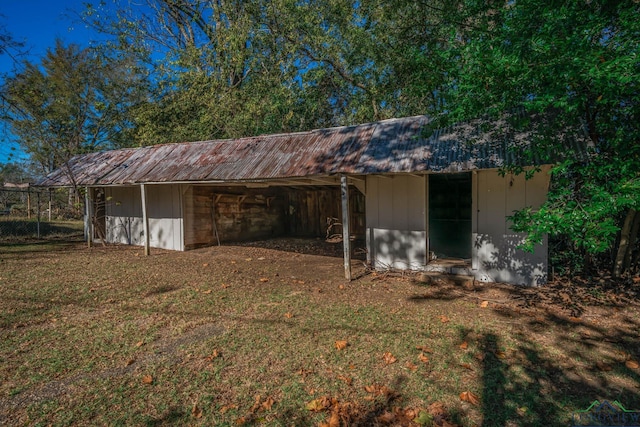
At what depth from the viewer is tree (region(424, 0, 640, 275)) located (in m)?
3.91

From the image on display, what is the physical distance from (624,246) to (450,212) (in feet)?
16.4

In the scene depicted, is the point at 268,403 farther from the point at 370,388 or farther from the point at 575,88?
the point at 575,88

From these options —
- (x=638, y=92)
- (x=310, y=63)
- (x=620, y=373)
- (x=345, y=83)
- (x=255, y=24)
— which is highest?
(x=255, y=24)

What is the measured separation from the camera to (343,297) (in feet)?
19.2

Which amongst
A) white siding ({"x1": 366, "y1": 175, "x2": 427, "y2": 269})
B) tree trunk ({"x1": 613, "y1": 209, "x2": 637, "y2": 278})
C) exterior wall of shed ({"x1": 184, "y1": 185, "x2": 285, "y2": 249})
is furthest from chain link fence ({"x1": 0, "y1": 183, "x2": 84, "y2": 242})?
tree trunk ({"x1": 613, "y1": 209, "x2": 637, "y2": 278})

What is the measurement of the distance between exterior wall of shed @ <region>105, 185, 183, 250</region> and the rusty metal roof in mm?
989

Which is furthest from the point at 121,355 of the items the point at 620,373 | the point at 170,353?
the point at 620,373

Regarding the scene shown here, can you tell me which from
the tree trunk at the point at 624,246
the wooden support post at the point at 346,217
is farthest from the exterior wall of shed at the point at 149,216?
the tree trunk at the point at 624,246

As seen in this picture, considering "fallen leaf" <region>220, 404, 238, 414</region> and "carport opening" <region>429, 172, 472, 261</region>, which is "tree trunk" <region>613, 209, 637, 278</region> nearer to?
"carport opening" <region>429, 172, 472, 261</region>

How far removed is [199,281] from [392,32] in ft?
36.0

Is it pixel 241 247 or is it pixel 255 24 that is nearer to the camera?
pixel 241 247

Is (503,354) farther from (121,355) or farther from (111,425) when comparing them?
(121,355)

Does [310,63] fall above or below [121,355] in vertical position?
above

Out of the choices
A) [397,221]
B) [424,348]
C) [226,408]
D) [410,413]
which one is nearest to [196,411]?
[226,408]
